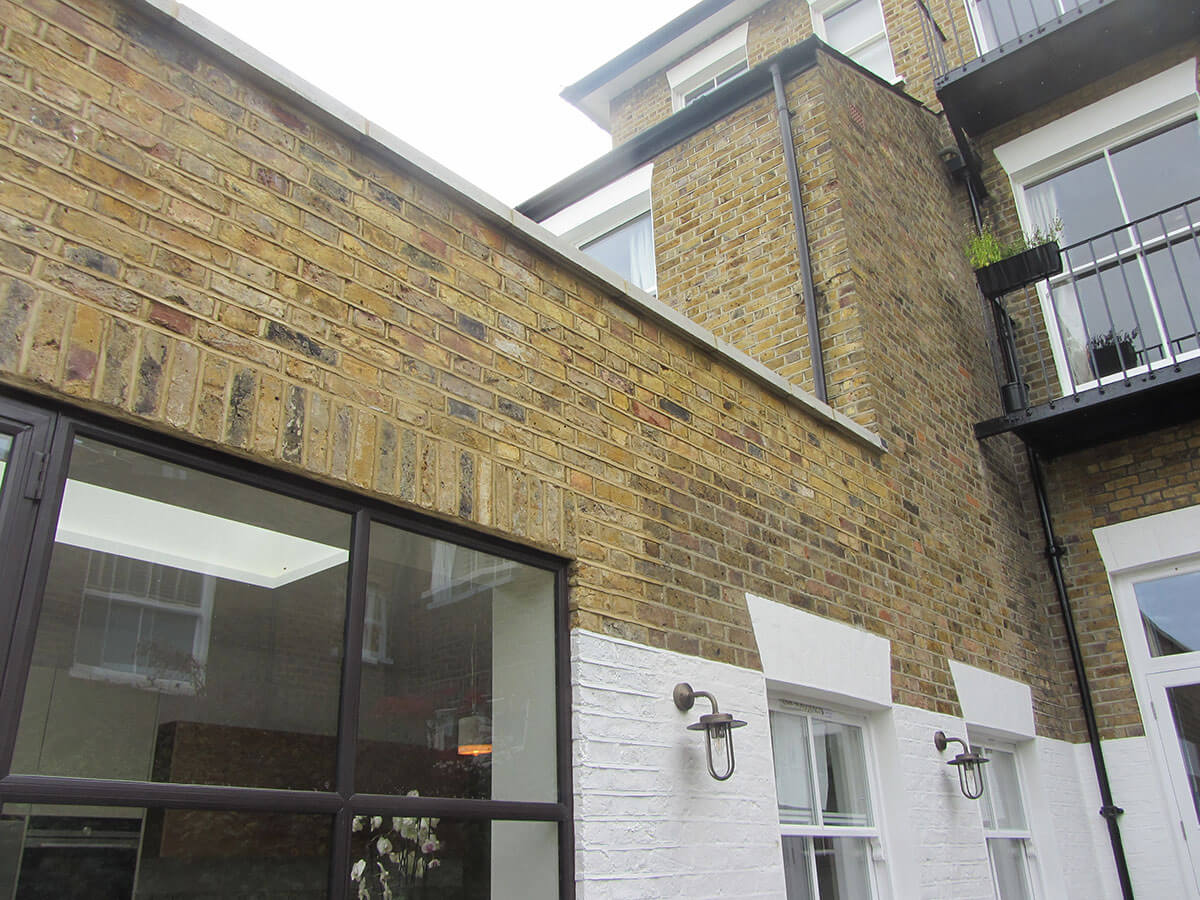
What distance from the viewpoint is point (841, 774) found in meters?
4.21

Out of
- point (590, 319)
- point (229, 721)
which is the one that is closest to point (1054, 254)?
point (590, 319)

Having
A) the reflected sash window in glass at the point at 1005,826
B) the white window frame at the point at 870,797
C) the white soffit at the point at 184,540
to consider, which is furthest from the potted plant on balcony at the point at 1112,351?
the white soffit at the point at 184,540

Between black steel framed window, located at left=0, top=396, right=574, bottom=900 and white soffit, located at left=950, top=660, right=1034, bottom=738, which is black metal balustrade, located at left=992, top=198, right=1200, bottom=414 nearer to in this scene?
white soffit, located at left=950, top=660, right=1034, bottom=738

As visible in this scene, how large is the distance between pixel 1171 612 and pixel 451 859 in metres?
5.57

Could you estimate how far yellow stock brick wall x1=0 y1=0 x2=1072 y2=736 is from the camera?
6.81 ft

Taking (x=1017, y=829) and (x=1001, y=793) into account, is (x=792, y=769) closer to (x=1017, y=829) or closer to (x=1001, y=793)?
(x=1001, y=793)

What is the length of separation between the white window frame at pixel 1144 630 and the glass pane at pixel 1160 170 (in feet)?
8.11

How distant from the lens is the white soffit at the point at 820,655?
376cm

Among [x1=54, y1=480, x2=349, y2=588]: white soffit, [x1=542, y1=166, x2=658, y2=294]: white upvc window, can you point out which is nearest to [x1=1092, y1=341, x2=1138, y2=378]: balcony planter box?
[x1=542, y1=166, x2=658, y2=294]: white upvc window

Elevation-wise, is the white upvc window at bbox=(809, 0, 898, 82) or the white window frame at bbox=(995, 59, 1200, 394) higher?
the white upvc window at bbox=(809, 0, 898, 82)

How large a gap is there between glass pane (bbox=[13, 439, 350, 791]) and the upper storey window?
29.1 feet

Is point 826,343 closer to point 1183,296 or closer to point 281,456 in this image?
point 1183,296

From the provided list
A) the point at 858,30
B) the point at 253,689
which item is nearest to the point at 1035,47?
the point at 858,30

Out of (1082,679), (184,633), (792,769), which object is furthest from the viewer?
(1082,679)
